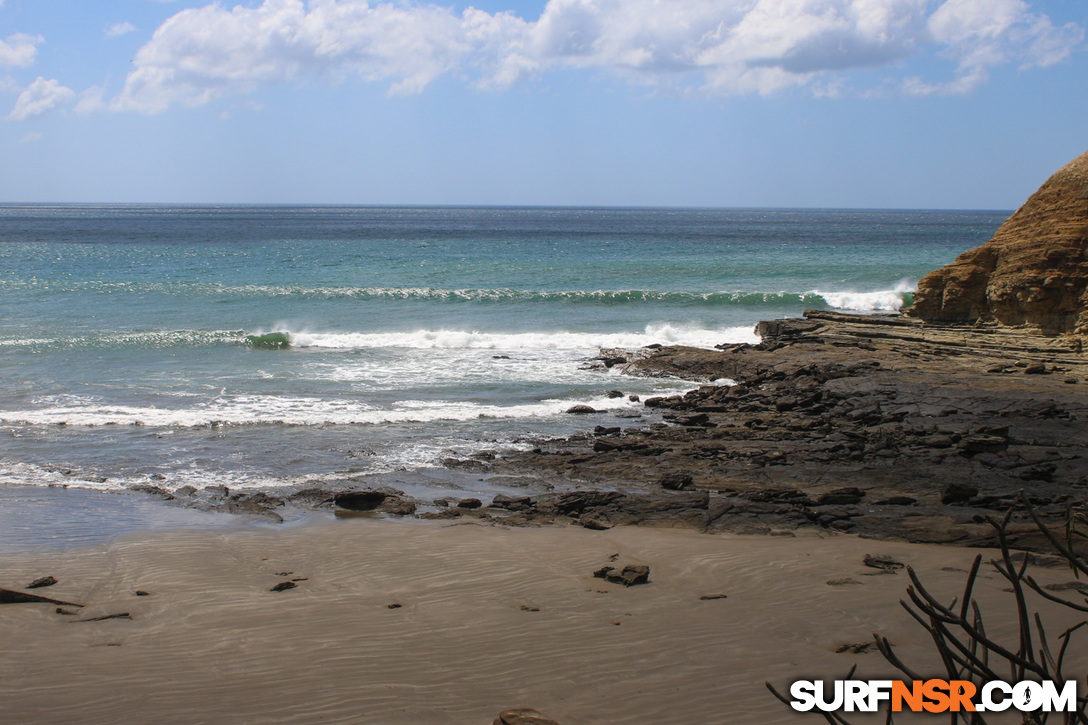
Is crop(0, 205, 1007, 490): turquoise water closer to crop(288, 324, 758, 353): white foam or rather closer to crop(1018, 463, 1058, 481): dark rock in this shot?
crop(288, 324, 758, 353): white foam

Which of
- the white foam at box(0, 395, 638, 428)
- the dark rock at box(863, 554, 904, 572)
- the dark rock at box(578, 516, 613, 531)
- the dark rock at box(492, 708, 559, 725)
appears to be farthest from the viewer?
the white foam at box(0, 395, 638, 428)

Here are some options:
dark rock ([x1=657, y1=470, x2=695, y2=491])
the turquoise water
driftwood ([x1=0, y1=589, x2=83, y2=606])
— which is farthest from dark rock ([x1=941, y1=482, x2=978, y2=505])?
driftwood ([x1=0, y1=589, x2=83, y2=606])

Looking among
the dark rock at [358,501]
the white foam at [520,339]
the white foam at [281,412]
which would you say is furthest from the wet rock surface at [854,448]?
the white foam at [520,339]

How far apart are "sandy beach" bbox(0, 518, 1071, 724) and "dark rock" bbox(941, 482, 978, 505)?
1280 mm

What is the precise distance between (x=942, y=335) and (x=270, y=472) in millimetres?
15019

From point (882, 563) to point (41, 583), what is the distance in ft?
25.3

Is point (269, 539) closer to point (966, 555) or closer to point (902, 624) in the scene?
point (902, 624)

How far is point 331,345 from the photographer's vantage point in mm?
22250

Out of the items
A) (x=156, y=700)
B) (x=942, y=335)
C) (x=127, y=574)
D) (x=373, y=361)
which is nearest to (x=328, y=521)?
(x=127, y=574)

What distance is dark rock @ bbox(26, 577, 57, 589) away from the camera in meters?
7.07

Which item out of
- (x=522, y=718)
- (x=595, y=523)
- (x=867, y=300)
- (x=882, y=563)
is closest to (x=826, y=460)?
(x=882, y=563)

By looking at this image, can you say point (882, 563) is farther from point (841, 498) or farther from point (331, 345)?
point (331, 345)

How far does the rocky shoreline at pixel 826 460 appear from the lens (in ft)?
29.3

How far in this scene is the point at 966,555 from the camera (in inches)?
304
